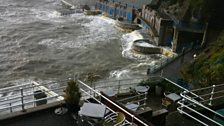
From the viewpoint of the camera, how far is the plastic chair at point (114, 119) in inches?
384

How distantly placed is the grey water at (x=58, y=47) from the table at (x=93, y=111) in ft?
99.5

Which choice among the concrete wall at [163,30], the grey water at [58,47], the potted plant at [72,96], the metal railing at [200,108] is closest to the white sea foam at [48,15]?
the grey water at [58,47]

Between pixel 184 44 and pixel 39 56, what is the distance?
19.5 metres


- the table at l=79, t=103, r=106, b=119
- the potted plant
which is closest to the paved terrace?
the potted plant

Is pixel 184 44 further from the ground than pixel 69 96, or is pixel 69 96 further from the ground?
pixel 69 96

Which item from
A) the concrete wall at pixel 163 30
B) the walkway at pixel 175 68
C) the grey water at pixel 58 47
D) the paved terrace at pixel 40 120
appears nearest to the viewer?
the paved terrace at pixel 40 120

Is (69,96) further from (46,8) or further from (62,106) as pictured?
(46,8)

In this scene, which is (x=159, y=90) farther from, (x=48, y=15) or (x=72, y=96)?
(x=48, y=15)

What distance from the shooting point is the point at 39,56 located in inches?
1892

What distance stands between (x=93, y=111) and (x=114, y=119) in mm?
700

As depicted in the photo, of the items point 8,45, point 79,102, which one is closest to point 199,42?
point 8,45

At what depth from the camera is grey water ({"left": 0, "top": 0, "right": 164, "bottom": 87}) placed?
42.5 meters

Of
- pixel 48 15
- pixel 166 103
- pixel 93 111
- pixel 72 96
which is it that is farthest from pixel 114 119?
pixel 48 15

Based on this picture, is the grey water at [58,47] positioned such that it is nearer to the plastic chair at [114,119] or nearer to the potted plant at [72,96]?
the potted plant at [72,96]
